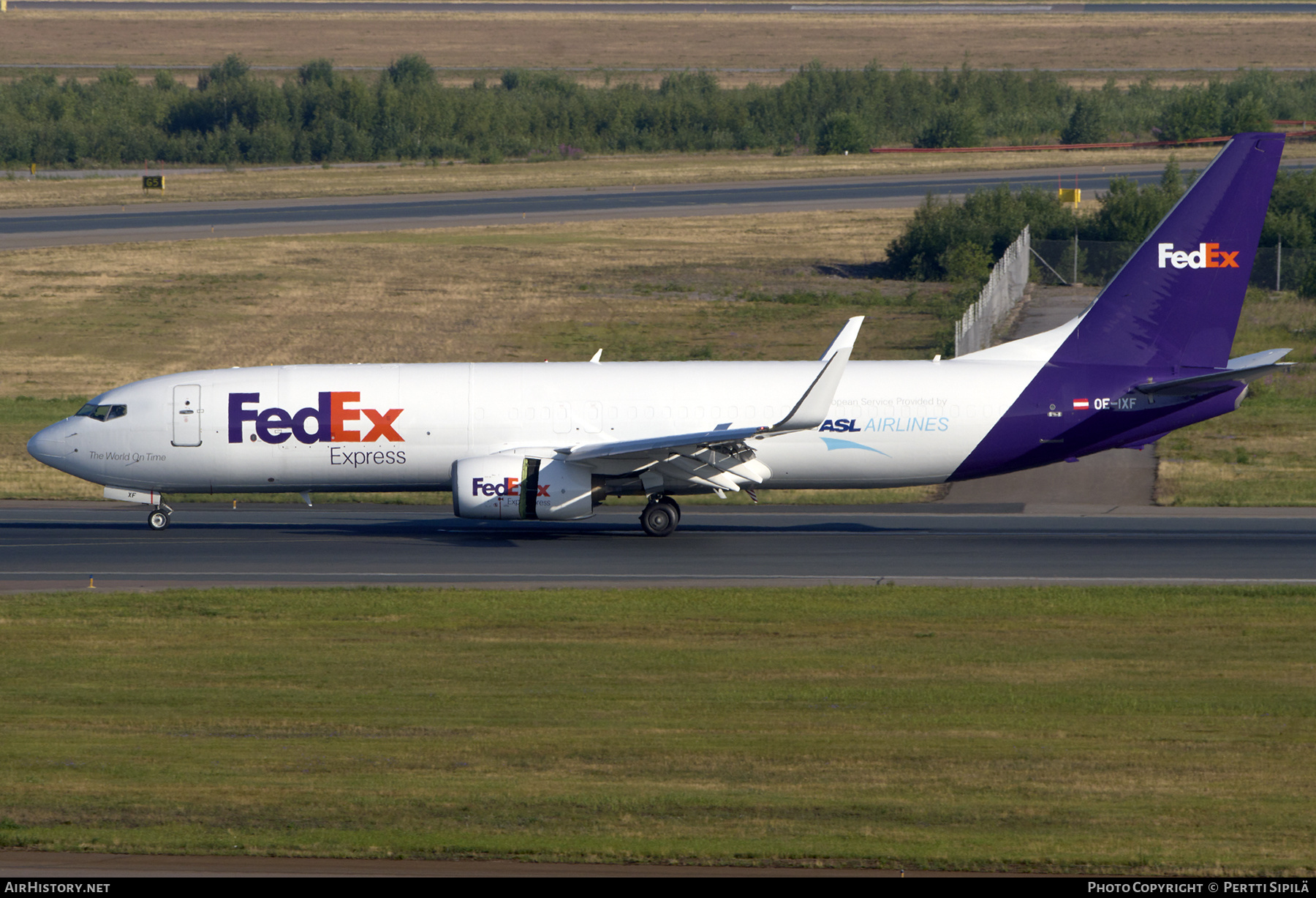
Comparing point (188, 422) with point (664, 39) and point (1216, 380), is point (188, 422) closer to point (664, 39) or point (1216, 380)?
point (1216, 380)

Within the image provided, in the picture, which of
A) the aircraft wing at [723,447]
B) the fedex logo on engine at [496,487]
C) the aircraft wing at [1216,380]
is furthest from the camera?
the fedex logo on engine at [496,487]

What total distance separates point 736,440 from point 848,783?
1632 cm

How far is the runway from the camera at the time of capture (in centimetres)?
2953

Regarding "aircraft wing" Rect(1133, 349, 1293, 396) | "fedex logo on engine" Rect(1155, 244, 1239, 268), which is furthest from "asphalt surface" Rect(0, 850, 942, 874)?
"fedex logo on engine" Rect(1155, 244, 1239, 268)

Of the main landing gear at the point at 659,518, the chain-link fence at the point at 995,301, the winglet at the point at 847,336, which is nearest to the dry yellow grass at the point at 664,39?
the chain-link fence at the point at 995,301

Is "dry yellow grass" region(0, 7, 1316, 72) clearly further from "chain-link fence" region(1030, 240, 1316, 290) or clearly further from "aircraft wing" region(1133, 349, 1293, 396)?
"aircraft wing" region(1133, 349, 1293, 396)

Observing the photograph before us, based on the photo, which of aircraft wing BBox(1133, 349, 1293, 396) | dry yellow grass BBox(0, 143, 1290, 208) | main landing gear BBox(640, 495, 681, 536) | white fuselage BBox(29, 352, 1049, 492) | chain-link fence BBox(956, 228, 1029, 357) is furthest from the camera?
dry yellow grass BBox(0, 143, 1290, 208)

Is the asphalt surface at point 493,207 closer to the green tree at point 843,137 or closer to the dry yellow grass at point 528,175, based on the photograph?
the dry yellow grass at point 528,175

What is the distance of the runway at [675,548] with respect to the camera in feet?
96.9

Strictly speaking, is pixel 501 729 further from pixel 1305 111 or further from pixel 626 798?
pixel 1305 111

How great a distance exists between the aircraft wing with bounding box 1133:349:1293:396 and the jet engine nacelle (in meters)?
12.7

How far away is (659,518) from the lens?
3403 centimetres

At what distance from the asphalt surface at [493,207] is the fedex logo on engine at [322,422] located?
1904 inches

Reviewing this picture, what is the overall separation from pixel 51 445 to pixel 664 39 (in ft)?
489
